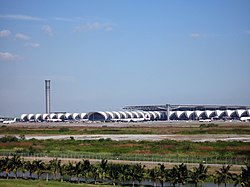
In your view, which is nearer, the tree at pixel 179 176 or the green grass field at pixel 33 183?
the tree at pixel 179 176

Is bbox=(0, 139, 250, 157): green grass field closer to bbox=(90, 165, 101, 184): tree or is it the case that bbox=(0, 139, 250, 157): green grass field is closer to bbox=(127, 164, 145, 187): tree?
bbox=(90, 165, 101, 184): tree

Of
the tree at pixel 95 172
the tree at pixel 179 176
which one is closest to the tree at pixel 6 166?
the tree at pixel 95 172

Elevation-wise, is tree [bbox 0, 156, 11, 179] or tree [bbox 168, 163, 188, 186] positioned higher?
tree [bbox 0, 156, 11, 179]

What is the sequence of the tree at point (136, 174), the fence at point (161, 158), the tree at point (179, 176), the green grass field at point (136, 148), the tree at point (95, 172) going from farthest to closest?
the green grass field at point (136, 148) < the fence at point (161, 158) < the tree at point (95, 172) < the tree at point (136, 174) < the tree at point (179, 176)

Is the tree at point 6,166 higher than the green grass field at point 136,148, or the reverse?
the green grass field at point 136,148

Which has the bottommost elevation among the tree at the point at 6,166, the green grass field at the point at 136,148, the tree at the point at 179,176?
the tree at the point at 179,176

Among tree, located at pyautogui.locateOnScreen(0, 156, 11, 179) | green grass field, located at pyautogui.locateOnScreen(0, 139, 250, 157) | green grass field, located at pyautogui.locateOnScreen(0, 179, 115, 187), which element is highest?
green grass field, located at pyautogui.locateOnScreen(0, 139, 250, 157)

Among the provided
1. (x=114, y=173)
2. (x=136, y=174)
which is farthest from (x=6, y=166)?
(x=136, y=174)

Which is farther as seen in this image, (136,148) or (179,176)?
(136,148)

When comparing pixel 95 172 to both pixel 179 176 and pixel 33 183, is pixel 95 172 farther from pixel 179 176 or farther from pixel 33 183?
pixel 179 176

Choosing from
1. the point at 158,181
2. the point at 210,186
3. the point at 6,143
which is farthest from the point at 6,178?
the point at 6,143

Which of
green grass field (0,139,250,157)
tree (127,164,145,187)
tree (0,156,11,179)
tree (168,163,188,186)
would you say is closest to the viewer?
tree (168,163,188,186)

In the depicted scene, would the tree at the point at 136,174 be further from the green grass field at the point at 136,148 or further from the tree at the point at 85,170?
the green grass field at the point at 136,148

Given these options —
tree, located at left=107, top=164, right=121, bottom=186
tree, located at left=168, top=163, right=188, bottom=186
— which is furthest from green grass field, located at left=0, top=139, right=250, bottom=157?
tree, located at left=168, top=163, right=188, bottom=186
